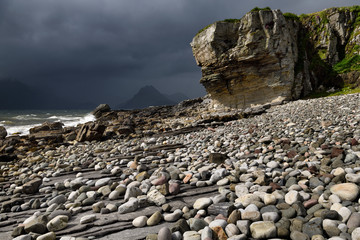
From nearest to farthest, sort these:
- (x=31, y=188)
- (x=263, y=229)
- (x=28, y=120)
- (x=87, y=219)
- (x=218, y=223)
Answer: (x=263, y=229) < (x=218, y=223) < (x=87, y=219) < (x=31, y=188) < (x=28, y=120)

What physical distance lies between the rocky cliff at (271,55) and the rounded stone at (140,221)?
25811 mm

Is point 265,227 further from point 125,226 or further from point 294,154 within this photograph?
point 294,154

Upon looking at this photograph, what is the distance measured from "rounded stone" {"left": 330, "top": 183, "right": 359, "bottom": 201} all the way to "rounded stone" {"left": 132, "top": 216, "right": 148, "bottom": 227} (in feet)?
8.54

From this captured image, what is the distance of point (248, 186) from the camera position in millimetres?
3359

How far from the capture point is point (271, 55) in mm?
24328

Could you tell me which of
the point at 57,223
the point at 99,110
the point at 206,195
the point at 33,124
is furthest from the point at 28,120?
the point at 206,195

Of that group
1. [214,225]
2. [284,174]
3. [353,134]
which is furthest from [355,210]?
[353,134]

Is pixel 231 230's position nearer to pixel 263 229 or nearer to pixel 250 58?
pixel 263 229

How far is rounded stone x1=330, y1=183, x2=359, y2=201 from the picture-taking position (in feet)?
8.25

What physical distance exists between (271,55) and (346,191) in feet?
82.5

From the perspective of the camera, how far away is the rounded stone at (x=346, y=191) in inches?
99.0

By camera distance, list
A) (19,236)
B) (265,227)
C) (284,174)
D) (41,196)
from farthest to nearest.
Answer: (41,196), (284,174), (19,236), (265,227)

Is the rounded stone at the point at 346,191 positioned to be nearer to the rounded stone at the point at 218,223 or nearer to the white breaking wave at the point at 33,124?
the rounded stone at the point at 218,223

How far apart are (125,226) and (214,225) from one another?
125 centimetres
